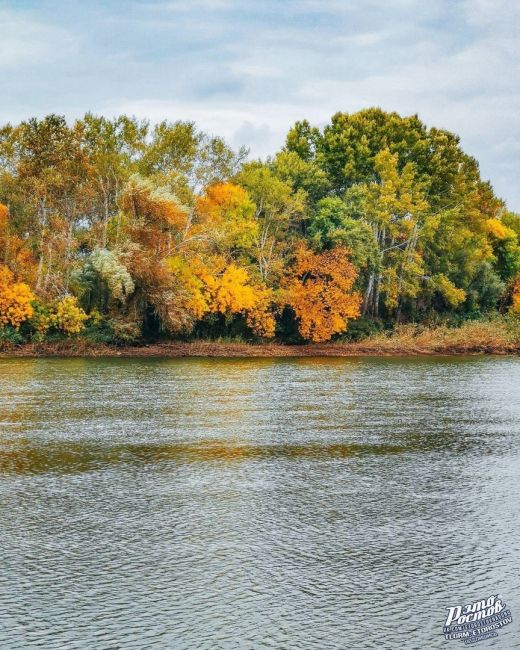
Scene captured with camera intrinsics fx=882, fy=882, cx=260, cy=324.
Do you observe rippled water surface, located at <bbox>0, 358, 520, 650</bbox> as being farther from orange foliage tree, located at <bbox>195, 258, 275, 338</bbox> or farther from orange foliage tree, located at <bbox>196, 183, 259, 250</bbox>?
orange foliage tree, located at <bbox>196, 183, 259, 250</bbox>

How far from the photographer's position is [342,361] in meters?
49.4

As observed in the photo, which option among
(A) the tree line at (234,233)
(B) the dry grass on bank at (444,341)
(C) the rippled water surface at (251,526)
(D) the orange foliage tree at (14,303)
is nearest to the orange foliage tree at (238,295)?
(A) the tree line at (234,233)

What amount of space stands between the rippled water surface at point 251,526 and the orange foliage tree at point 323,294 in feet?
117

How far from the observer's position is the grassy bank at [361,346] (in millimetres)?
50188

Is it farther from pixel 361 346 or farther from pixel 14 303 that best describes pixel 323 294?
pixel 14 303

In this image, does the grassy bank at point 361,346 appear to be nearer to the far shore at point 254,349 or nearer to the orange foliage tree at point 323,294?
the far shore at point 254,349

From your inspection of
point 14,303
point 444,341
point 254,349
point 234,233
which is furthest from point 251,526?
point 444,341

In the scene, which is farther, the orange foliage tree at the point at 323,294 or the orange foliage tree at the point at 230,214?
the orange foliage tree at the point at 323,294

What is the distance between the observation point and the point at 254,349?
182 ft

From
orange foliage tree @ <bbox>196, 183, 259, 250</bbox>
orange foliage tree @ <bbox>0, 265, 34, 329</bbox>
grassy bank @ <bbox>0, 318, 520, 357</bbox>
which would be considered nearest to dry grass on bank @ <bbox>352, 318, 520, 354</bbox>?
grassy bank @ <bbox>0, 318, 520, 357</bbox>

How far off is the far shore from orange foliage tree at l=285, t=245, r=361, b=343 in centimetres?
139

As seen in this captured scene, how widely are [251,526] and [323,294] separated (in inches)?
1908

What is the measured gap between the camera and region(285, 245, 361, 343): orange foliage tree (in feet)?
192

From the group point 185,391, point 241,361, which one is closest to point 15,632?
point 185,391
